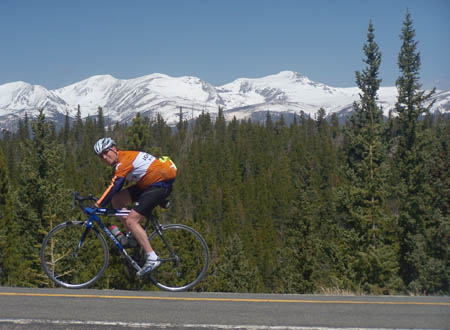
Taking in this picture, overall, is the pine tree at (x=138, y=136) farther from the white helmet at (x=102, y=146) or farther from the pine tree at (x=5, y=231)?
the white helmet at (x=102, y=146)

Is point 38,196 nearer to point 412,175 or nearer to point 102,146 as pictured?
point 102,146

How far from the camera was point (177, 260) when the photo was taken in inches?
319

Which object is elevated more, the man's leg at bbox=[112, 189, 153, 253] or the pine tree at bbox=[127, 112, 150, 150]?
the pine tree at bbox=[127, 112, 150, 150]

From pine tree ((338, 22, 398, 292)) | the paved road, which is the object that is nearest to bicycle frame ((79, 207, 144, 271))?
the paved road

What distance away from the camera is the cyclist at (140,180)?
23.7 feet

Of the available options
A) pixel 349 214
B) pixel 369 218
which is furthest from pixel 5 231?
pixel 369 218

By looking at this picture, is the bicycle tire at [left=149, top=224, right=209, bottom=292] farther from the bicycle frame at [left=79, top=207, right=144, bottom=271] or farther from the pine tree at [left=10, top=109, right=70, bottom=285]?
the pine tree at [left=10, top=109, right=70, bottom=285]

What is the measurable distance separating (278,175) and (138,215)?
114511mm

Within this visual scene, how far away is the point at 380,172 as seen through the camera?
33.5 metres

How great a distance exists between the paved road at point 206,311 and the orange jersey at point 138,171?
5.44ft

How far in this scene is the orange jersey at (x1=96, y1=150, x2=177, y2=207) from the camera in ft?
23.5

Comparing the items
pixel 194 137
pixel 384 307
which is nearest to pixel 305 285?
pixel 384 307

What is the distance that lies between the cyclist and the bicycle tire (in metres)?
0.40

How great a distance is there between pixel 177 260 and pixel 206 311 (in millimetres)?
1947
